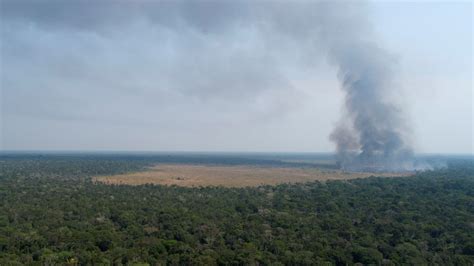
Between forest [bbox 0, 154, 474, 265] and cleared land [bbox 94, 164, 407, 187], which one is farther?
cleared land [bbox 94, 164, 407, 187]

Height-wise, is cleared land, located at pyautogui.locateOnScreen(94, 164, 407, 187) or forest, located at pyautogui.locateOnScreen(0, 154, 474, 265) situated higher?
cleared land, located at pyautogui.locateOnScreen(94, 164, 407, 187)

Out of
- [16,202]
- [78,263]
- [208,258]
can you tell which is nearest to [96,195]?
[16,202]

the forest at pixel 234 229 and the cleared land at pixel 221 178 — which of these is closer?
the forest at pixel 234 229

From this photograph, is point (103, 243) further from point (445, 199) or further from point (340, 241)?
point (445, 199)

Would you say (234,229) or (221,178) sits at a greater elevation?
(221,178)

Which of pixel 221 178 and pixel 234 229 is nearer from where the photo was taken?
pixel 234 229

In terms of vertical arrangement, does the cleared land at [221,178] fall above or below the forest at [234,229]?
above

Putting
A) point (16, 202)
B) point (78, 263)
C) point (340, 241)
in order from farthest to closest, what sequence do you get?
point (16, 202)
point (340, 241)
point (78, 263)

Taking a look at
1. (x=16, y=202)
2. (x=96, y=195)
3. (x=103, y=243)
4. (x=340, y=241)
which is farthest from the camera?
(x=96, y=195)
